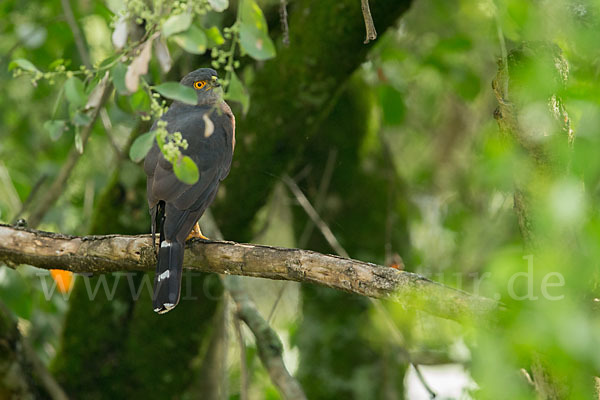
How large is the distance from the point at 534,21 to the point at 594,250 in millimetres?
494

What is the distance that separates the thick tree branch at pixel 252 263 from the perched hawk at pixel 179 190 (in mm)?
93

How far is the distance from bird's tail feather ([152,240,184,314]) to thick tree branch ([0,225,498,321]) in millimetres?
68

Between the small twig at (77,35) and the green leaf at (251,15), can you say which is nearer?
the green leaf at (251,15)

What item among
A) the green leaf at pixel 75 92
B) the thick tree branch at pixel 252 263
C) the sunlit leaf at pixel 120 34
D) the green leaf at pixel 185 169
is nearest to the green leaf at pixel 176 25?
the sunlit leaf at pixel 120 34

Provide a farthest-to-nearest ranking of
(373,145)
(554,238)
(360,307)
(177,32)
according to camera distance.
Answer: (373,145) → (360,307) → (177,32) → (554,238)

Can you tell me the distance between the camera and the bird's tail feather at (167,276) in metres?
3.27

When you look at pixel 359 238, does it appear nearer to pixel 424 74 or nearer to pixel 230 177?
pixel 230 177

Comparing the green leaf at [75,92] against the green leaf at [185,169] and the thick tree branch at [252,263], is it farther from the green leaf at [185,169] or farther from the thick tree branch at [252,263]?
the thick tree branch at [252,263]

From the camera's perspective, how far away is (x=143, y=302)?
471 cm

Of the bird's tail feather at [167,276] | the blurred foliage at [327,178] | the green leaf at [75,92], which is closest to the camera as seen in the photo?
the green leaf at [75,92]

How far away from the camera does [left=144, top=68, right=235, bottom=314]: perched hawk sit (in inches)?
130

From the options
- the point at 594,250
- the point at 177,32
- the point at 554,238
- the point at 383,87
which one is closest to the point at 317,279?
the point at 177,32

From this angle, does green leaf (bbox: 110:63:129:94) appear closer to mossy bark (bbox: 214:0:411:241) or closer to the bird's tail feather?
the bird's tail feather

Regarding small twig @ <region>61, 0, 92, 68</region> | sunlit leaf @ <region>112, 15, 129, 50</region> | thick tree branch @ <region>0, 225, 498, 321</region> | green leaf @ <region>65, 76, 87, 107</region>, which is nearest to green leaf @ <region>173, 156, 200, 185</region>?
sunlit leaf @ <region>112, 15, 129, 50</region>
